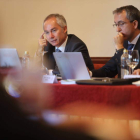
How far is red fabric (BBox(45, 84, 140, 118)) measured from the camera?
1.16 m

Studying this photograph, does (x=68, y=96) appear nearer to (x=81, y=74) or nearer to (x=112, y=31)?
(x=81, y=74)

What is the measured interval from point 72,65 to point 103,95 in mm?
392

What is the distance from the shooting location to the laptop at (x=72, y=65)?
1468 millimetres

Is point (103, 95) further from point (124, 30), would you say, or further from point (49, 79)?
point (124, 30)

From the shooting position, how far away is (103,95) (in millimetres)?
1182

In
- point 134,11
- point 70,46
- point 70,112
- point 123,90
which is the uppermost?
point 134,11

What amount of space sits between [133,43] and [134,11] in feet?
0.94

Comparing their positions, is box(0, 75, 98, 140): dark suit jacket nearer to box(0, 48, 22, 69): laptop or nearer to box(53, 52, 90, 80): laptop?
box(53, 52, 90, 80): laptop

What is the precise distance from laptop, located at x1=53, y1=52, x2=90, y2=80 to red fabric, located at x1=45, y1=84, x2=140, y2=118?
256 mm

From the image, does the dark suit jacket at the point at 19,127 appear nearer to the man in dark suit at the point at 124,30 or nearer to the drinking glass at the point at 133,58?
the drinking glass at the point at 133,58

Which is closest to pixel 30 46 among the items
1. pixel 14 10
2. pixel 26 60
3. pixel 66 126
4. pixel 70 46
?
pixel 14 10

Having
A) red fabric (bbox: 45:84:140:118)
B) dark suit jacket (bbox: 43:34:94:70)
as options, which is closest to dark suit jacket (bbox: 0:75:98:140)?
red fabric (bbox: 45:84:140:118)

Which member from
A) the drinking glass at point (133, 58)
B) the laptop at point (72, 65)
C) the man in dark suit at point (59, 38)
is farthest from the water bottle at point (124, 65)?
the man in dark suit at point (59, 38)

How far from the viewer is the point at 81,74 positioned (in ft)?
4.98
